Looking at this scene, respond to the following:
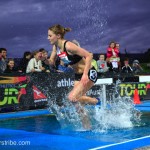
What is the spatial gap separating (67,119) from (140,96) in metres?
7.44

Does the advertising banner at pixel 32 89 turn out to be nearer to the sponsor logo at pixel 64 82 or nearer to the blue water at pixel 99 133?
the sponsor logo at pixel 64 82

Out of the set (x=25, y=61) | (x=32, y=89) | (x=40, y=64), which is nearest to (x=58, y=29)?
(x=32, y=89)

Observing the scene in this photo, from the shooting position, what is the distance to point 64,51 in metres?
7.15

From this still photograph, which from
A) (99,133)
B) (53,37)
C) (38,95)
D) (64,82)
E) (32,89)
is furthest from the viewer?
(64,82)

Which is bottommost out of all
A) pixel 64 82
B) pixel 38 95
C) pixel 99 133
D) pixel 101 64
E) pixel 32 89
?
pixel 99 133

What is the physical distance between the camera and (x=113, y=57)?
16.6 m

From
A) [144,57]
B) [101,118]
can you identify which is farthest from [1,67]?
[144,57]

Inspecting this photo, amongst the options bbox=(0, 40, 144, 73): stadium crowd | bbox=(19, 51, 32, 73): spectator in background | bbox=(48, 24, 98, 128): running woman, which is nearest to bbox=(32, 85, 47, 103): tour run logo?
bbox=(0, 40, 144, 73): stadium crowd

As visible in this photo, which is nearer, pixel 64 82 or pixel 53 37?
pixel 53 37

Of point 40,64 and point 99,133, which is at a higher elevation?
point 40,64

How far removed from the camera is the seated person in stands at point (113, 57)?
16.5 m

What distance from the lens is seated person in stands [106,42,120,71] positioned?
16469 millimetres

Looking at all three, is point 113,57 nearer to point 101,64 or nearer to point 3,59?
point 101,64

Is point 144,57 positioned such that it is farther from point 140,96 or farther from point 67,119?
point 67,119
